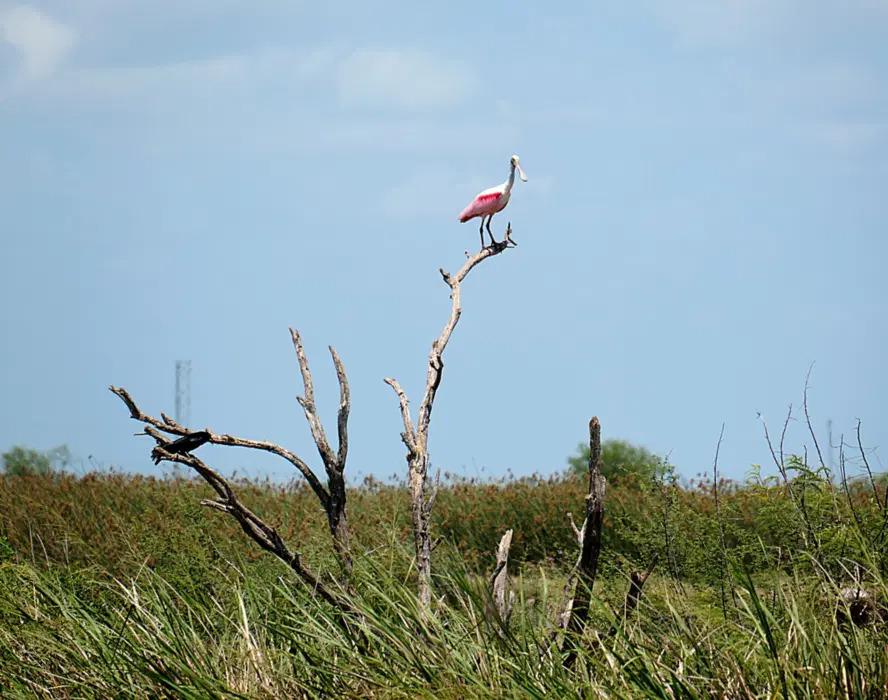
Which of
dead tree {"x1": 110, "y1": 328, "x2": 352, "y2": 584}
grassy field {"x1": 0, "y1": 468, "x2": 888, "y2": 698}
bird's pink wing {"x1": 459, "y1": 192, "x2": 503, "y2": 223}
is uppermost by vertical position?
bird's pink wing {"x1": 459, "y1": 192, "x2": 503, "y2": 223}

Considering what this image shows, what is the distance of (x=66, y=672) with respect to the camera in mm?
4184

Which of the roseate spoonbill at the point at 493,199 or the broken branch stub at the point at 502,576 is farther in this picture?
the roseate spoonbill at the point at 493,199

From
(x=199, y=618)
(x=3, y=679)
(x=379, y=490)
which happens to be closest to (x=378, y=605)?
(x=199, y=618)

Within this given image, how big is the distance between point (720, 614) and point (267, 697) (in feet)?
7.90

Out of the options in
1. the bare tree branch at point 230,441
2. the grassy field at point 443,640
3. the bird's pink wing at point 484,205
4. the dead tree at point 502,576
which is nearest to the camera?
the grassy field at point 443,640

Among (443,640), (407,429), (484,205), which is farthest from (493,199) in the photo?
(443,640)

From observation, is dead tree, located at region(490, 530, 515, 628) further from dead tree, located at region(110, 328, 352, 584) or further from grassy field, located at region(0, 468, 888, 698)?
dead tree, located at region(110, 328, 352, 584)

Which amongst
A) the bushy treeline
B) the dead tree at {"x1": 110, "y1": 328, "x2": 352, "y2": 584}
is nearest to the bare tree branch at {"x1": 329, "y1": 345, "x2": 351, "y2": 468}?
the dead tree at {"x1": 110, "y1": 328, "x2": 352, "y2": 584}

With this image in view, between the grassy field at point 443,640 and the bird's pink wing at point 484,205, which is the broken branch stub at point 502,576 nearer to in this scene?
the grassy field at point 443,640

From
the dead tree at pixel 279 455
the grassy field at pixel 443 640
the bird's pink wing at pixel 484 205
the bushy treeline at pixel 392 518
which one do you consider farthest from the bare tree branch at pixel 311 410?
the bird's pink wing at pixel 484 205

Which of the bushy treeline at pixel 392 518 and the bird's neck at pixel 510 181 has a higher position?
the bird's neck at pixel 510 181

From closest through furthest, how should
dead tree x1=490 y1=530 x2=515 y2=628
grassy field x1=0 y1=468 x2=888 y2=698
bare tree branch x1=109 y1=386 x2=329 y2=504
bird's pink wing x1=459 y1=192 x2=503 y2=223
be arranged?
1. grassy field x1=0 y1=468 x2=888 y2=698
2. dead tree x1=490 y1=530 x2=515 y2=628
3. bare tree branch x1=109 y1=386 x2=329 y2=504
4. bird's pink wing x1=459 y1=192 x2=503 y2=223

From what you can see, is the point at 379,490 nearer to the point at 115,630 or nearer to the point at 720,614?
the point at 720,614

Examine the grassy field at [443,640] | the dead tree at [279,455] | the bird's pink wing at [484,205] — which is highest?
the bird's pink wing at [484,205]
